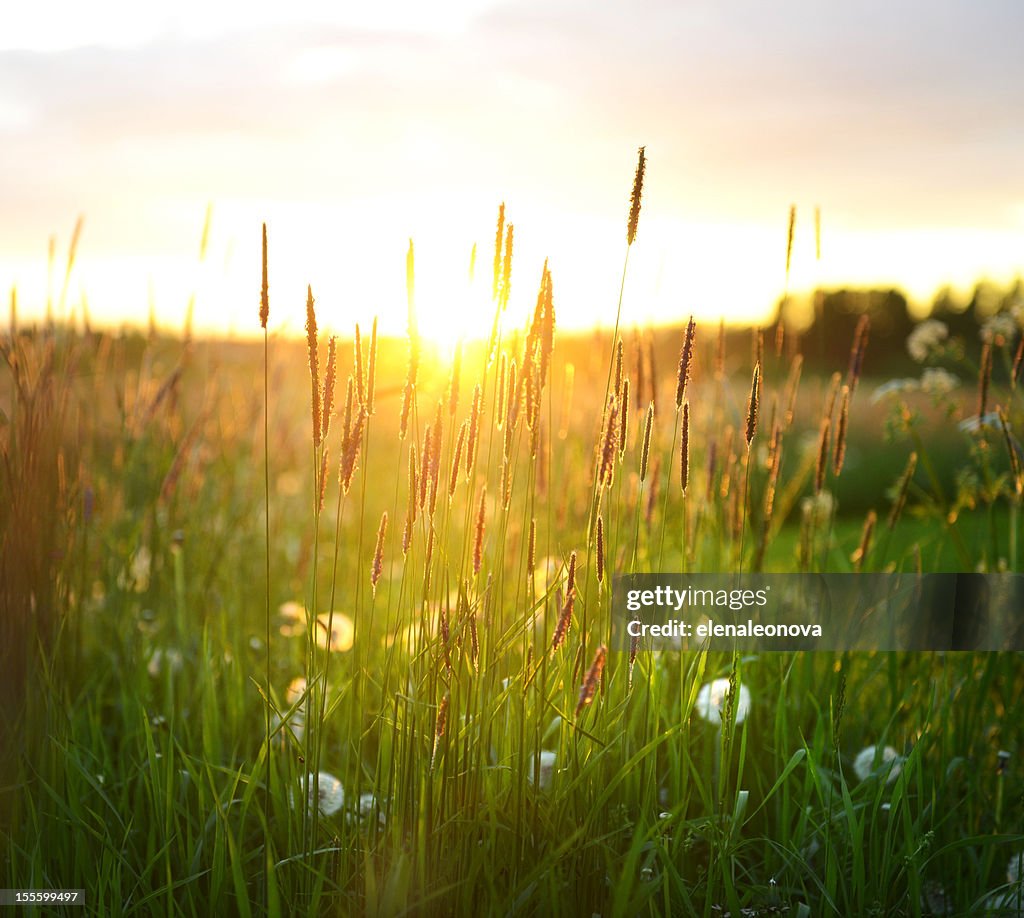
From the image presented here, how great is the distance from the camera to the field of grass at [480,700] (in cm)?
122

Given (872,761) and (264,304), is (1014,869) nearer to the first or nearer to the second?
(872,761)

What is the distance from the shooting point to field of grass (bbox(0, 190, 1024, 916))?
1.22 meters

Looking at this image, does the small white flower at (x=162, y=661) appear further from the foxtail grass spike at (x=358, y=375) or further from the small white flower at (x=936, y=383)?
the small white flower at (x=936, y=383)

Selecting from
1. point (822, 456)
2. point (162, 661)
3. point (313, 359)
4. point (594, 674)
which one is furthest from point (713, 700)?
point (162, 661)

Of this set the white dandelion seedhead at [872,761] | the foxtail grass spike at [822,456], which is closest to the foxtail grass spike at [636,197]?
the foxtail grass spike at [822,456]

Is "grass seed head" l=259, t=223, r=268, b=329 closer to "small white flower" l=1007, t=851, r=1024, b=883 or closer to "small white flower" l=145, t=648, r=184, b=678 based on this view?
"small white flower" l=145, t=648, r=184, b=678

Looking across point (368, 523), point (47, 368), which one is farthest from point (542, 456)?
point (368, 523)

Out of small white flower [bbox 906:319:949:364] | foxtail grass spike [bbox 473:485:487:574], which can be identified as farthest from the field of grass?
small white flower [bbox 906:319:949:364]

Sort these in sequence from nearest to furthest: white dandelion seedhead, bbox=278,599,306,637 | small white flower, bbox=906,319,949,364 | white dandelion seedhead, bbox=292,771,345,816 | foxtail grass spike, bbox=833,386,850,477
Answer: white dandelion seedhead, bbox=292,771,345,816 → foxtail grass spike, bbox=833,386,850,477 → small white flower, bbox=906,319,949,364 → white dandelion seedhead, bbox=278,599,306,637

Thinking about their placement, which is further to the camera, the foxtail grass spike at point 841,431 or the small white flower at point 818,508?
the small white flower at point 818,508

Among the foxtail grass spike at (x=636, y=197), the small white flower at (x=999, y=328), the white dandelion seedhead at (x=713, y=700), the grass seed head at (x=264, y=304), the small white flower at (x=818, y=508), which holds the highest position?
the foxtail grass spike at (x=636, y=197)

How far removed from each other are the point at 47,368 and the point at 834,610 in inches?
67.5

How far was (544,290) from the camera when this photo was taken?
3.83 ft

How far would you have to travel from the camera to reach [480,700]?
137 centimetres
